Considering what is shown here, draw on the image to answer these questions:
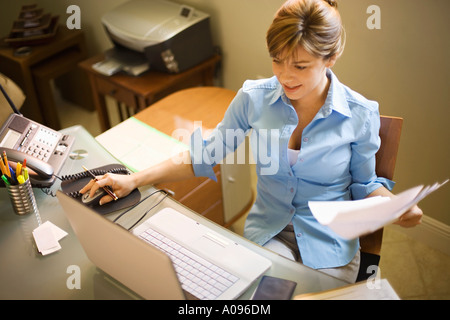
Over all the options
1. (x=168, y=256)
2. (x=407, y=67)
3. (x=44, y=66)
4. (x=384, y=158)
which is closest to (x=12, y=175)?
(x=168, y=256)

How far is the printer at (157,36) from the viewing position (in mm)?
2328

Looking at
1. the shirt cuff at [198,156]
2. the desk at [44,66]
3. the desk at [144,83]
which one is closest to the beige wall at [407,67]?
the desk at [144,83]

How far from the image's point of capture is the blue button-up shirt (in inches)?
53.7

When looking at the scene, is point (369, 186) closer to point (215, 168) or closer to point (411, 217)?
point (411, 217)

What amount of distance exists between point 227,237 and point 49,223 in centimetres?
48

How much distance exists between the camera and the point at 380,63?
1995mm

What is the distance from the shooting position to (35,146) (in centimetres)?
151

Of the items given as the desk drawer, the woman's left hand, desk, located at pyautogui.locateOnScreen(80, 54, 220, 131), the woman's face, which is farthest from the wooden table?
the woman's left hand

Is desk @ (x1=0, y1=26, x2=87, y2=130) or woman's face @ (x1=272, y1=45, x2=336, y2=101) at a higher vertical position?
woman's face @ (x1=272, y1=45, x2=336, y2=101)

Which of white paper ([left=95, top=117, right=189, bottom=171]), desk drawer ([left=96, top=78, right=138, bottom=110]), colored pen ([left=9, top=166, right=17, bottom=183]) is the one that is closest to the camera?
colored pen ([left=9, top=166, right=17, bottom=183])

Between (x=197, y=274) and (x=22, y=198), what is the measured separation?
0.54 metres

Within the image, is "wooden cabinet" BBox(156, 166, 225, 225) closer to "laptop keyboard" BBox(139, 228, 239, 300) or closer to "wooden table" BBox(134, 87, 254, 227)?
"wooden table" BBox(134, 87, 254, 227)

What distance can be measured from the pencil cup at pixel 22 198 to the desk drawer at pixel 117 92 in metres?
1.16

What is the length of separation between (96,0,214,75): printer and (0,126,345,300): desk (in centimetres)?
113
